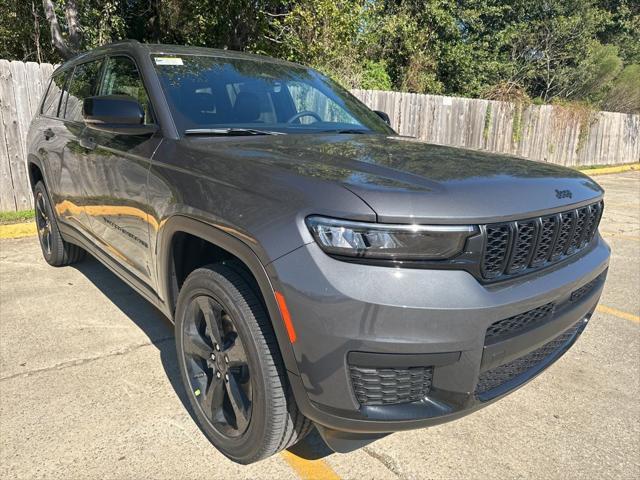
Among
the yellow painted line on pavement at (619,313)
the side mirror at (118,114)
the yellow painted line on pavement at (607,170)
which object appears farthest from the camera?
the yellow painted line on pavement at (607,170)

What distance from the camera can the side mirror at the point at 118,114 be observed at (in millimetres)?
2498

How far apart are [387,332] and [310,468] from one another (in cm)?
100

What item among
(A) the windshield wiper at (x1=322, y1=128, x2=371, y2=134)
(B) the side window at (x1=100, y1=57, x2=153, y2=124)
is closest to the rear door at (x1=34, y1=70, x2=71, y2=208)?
(B) the side window at (x1=100, y1=57, x2=153, y2=124)

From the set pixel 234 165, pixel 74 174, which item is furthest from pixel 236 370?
pixel 74 174

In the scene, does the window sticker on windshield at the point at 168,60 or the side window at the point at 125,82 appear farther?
the window sticker on windshield at the point at 168,60

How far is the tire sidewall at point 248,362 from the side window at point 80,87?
213 centimetres

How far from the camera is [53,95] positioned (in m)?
4.51

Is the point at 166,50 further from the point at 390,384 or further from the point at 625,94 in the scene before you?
the point at 625,94

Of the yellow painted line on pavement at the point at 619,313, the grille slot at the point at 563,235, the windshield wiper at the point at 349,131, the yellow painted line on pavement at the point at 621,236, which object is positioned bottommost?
the yellow painted line on pavement at the point at 621,236

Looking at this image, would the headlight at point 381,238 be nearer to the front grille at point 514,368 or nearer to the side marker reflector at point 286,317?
the side marker reflector at point 286,317

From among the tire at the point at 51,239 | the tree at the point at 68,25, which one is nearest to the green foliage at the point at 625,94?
the tree at the point at 68,25

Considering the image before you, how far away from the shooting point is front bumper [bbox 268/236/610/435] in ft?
5.30

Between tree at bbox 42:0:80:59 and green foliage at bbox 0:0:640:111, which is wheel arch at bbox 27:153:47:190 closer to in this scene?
tree at bbox 42:0:80:59

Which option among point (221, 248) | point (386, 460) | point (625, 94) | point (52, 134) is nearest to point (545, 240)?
point (386, 460)
